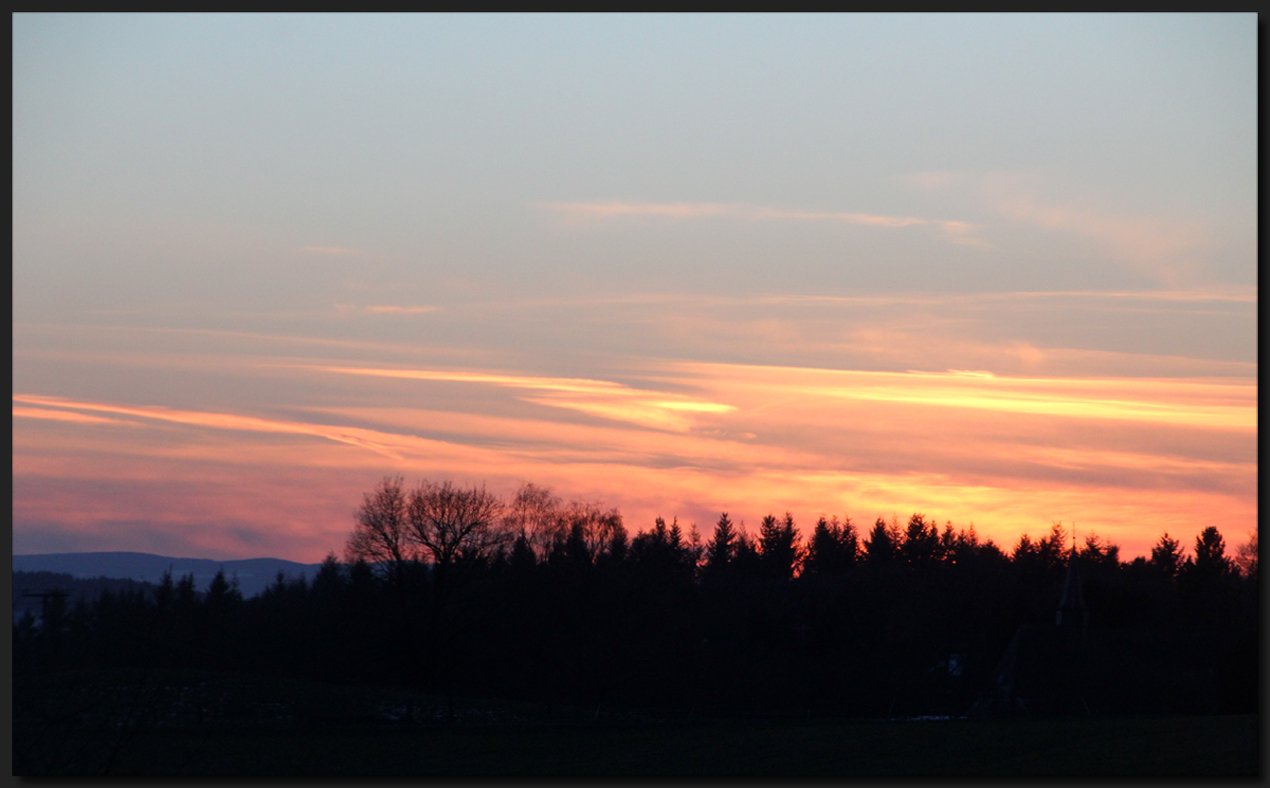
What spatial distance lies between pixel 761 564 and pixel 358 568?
55.4m

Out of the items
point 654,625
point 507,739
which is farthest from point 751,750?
point 654,625

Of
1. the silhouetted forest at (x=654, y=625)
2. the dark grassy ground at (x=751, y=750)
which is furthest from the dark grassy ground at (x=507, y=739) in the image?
the silhouetted forest at (x=654, y=625)

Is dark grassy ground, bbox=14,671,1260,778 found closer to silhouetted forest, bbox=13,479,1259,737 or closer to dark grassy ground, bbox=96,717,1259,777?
dark grassy ground, bbox=96,717,1259,777

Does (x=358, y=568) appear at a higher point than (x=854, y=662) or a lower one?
higher

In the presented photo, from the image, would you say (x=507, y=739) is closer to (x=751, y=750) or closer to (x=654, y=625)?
(x=751, y=750)

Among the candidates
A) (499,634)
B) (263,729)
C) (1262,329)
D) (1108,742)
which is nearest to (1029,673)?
(499,634)

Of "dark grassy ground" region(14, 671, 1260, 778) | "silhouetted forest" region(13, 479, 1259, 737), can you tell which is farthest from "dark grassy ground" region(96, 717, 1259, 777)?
"silhouetted forest" region(13, 479, 1259, 737)

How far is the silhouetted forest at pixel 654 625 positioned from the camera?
5216 centimetres

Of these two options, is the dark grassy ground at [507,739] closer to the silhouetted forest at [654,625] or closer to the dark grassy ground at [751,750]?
the dark grassy ground at [751,750]

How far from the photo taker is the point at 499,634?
55.7 metres

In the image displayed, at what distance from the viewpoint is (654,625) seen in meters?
60.2

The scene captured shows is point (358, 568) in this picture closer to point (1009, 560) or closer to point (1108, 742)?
point (1108, 742)

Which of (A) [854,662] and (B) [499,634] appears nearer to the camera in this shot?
(B) [499,634]

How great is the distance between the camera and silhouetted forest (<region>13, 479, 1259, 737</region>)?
171 feet
